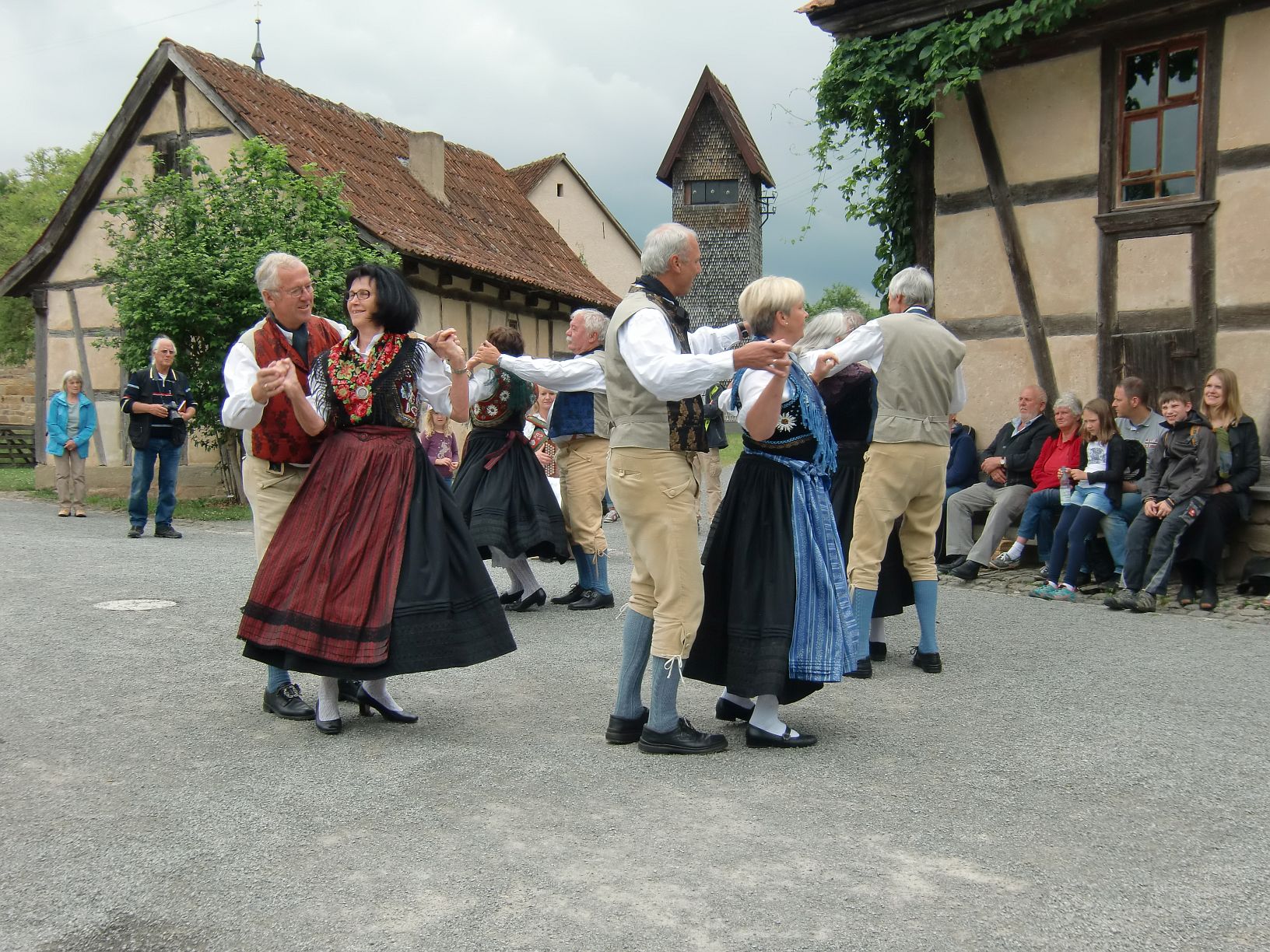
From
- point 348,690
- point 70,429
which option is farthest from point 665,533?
point 70,429

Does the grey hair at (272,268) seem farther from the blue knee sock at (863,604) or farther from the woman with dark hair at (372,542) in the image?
the blue knee sock at (863,604)

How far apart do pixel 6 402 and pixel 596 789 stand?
3525 centimetres

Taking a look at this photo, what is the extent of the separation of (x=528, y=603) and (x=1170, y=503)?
4.36 meters

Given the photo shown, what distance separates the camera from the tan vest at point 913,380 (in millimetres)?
5824

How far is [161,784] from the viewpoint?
394 centimetres

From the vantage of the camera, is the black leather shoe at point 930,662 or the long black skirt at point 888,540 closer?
the black leather shoe at point 930,662

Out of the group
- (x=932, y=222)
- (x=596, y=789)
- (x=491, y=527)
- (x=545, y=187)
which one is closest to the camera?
(x=596, y=789)

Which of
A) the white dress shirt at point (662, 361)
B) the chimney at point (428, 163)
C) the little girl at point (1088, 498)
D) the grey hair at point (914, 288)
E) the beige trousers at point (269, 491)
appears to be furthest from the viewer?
the chimney at point (428, 163)

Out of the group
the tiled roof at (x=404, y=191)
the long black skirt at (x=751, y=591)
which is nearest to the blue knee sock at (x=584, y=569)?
the long black skirt at (x=751, y=591)

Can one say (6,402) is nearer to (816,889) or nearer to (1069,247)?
(1069,247)

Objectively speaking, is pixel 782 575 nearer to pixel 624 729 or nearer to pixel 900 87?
pixel 624 729

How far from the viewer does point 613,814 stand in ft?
12.1

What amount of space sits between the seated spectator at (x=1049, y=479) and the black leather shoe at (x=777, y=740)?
17.3 feet

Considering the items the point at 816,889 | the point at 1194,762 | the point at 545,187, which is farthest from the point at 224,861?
the point at 545,187
